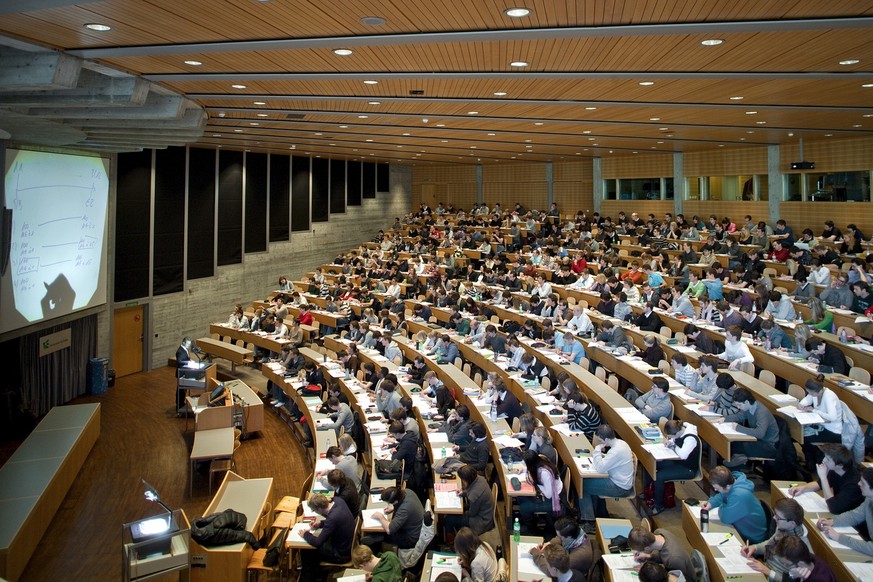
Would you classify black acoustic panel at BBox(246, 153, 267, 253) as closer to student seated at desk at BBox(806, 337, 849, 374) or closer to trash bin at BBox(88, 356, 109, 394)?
trash bin at BBox(88, 356, 109, 394)

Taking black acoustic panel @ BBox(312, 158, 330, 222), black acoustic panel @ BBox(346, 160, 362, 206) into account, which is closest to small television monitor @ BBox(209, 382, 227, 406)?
black acoustic panel @ BBox(312, 158, 330, 222)

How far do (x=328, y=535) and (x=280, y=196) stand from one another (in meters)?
16.9

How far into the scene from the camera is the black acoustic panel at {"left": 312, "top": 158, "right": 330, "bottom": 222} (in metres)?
23.9

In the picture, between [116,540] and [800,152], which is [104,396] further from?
[800,152]

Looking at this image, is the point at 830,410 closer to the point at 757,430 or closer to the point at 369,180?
the point at 757,430

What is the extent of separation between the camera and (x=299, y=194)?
910 inches

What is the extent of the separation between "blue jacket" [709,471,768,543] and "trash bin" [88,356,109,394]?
13.8m

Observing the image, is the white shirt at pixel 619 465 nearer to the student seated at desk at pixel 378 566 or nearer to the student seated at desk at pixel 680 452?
the student seated at desk at pixel 680 452

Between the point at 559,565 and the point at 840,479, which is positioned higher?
the point at 840,479

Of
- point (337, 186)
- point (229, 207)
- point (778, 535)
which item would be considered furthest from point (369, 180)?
point (778, 535)

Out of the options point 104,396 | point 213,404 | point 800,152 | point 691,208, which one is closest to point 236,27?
point 213,404

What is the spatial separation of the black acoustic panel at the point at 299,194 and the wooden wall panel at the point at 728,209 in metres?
12.9

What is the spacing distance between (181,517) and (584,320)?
27.1ft

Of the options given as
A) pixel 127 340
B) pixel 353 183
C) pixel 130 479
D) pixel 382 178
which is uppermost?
pixel 382 178
